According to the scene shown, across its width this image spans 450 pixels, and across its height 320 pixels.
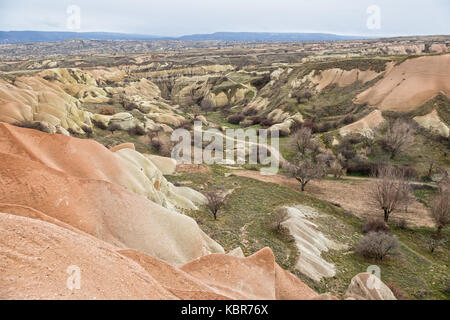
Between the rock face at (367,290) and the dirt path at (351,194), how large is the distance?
16521 millimetres

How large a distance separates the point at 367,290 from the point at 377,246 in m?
8.96

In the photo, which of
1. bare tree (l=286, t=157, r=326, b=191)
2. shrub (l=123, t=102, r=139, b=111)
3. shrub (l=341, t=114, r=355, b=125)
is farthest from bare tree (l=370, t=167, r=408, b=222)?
shrub (l=123, t=102, r=139, b=111)

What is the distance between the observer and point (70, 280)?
18.2 feet

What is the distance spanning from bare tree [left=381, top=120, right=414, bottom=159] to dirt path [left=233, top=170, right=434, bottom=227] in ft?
22.3

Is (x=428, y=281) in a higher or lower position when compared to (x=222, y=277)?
lower

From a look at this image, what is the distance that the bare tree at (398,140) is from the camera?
1352 inches

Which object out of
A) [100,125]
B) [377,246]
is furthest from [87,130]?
[377,246]

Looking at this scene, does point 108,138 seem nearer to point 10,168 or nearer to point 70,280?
point 10,168

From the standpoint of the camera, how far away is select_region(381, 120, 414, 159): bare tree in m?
34.3

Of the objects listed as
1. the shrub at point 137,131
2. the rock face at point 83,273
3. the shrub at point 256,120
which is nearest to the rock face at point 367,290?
the rock face at point 83,273

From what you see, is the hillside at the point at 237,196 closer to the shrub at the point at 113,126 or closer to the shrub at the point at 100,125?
the shrub at the point at 100,125
